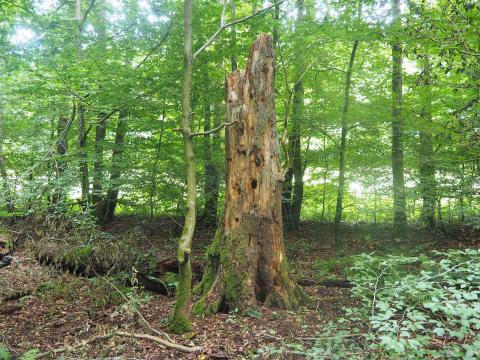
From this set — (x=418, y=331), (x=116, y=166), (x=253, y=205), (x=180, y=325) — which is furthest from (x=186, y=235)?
(x=116, y=166)

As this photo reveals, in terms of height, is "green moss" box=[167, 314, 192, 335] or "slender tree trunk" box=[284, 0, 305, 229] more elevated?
"slender tree trunk" box=[284, 0, 305, 229]

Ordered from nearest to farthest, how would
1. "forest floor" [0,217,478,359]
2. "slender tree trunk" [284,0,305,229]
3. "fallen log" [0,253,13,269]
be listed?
"forest floor" [0,217,478,359]
"fallen log" [0,253,13,269]
"slender tree trunk" [284,0,305,229]

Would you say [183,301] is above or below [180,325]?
above

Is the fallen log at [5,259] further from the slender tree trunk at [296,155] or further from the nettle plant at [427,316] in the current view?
the slender tree trunk at [296,155]

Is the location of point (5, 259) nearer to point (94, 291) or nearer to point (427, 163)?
point (94, 291)

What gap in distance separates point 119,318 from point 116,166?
5.28m

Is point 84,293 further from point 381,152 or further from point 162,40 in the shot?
point 381,152

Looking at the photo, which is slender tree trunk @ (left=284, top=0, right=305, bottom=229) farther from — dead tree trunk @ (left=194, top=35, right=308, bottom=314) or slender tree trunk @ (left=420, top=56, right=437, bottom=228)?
dead tree trunk @ (left=194, top=35, right=308, bottom=314)

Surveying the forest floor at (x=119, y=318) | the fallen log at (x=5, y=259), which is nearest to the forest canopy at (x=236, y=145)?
the fallen log at (x=5, y=259)

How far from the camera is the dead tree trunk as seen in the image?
4941 millimetres

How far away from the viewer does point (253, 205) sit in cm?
512

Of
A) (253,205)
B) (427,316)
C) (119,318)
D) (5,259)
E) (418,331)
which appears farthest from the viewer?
(5,259)

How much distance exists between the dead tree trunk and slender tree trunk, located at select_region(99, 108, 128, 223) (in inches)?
168

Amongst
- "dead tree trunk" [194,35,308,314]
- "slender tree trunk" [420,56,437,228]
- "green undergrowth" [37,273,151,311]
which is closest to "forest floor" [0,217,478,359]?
"green undergrowth" [37,273,151,311]
